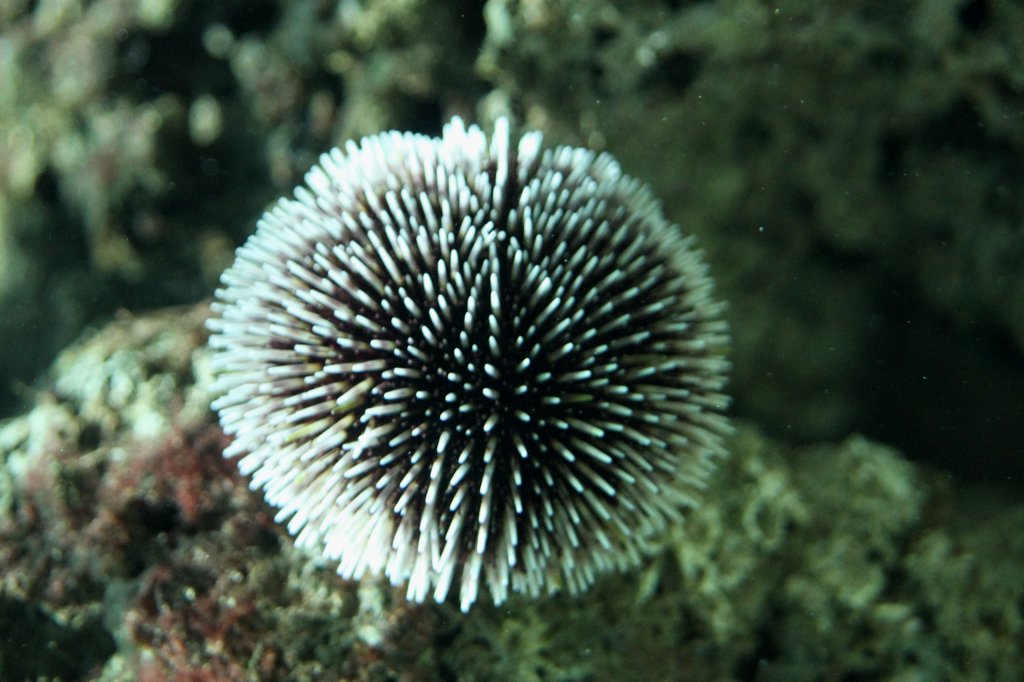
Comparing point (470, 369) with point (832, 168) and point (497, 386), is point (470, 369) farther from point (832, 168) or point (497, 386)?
point (832, 168)

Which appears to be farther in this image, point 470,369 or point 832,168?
point 832,168

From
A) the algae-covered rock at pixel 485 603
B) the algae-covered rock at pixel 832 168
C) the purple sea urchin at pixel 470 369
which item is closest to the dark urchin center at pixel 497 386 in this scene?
the purple sea urchin at pixel 470 369

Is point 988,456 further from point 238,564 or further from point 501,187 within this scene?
point 238,564

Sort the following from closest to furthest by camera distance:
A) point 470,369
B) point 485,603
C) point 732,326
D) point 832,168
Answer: point 470,369, point 485,603, point 832,168, point 732,326

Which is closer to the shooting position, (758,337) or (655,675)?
(655,675)

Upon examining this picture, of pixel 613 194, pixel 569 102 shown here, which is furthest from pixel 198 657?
pixel 569 102

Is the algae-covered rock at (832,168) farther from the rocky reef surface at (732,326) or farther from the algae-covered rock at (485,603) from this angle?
the algae-covered rock at (485,603)

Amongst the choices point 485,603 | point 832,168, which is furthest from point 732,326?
point 485,603

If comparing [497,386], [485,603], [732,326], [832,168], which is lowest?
[485,603]
